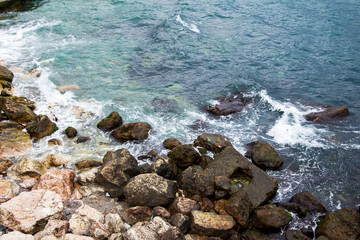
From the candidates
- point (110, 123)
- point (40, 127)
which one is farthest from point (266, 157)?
point (40, 127)

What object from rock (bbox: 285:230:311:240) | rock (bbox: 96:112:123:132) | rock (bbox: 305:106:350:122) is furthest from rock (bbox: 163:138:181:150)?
rock (bbox: 305:106:350:122)

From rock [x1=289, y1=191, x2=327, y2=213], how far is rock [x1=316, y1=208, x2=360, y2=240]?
610 millimetres

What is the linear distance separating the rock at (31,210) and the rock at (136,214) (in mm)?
1714

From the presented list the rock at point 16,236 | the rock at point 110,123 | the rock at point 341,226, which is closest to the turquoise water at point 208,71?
the rock at point 110,123

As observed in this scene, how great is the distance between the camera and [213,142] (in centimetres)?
1076

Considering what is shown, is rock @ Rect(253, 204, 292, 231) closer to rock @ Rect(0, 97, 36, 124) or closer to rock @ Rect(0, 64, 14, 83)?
rock @ Rect(0, 97, 36, 124)

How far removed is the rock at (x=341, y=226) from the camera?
7289mm

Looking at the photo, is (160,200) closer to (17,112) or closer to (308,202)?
(308,202)

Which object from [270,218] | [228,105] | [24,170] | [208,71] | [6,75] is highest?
[6,75]

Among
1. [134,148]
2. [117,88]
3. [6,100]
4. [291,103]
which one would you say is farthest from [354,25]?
[6,100]

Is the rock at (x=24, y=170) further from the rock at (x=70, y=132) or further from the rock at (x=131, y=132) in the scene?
the rock at (x=131, y=132)

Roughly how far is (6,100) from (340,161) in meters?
13.7

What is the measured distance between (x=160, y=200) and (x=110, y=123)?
5.19 meters

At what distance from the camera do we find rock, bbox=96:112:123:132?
12070mm
